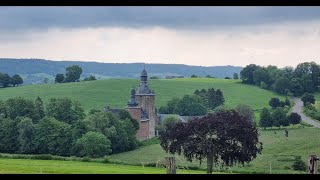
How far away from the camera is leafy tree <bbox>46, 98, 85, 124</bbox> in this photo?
249 feet

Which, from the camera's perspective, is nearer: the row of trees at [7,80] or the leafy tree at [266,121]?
the leafy tree at [266,121]

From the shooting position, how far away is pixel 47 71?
7869 inches

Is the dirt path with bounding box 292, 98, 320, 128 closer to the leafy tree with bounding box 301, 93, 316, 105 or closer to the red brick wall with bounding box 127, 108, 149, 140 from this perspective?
the leafy tree with bounding box 301, 93, 316, 105

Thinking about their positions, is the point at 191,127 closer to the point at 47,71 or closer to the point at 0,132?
the point at 0,132

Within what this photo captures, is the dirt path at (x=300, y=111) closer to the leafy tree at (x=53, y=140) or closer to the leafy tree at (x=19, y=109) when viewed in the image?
the leafy tree at (x=53, y=140)

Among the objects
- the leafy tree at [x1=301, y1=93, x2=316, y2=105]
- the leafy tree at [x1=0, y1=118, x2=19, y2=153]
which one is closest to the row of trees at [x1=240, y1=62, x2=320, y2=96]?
the leafy tree at [x1=301, y1=93, x2=316, y2=105]

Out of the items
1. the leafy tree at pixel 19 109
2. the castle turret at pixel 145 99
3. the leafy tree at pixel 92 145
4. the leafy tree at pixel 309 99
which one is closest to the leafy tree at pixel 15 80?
the castle turret at pixel 145 99

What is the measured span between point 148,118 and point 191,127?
6213 cm

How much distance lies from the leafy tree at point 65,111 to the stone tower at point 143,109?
18849mm

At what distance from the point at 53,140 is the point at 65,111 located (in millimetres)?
13809

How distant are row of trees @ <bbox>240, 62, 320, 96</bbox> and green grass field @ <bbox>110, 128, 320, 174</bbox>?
156ft

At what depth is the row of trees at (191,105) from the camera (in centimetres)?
11881
